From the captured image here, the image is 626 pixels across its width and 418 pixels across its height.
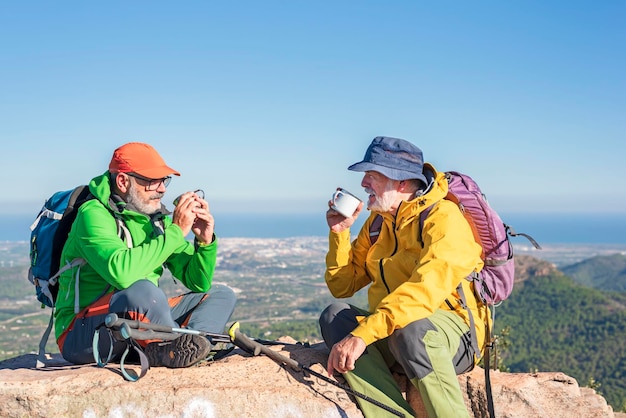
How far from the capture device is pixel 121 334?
14.3ft

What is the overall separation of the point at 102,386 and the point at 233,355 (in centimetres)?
112

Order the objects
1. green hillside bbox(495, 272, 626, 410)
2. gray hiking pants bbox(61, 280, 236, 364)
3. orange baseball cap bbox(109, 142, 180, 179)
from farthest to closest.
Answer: green hillside bbox(495, 272, 626, 410) → orange baseball cap bbox(109, 142, 180, 179) → gray hiking pants bbox(61, 280, 236, 364)

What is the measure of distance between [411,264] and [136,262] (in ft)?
6.77

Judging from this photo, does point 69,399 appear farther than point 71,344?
No

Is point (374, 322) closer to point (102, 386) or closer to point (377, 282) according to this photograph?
point (377, 282)

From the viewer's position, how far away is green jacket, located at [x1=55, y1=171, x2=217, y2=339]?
15.1 feet

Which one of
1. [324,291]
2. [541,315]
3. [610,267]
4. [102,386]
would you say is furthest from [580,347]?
[610,267]

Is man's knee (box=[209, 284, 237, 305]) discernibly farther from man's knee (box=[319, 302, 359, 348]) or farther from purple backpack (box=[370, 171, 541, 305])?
purple backpack (box=[370, 171, 541, 305])

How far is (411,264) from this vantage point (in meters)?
4.64

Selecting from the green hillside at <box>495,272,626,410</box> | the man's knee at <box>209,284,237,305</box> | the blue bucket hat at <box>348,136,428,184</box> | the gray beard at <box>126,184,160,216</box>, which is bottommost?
the green hillside at <box>495,272,626,410</box>

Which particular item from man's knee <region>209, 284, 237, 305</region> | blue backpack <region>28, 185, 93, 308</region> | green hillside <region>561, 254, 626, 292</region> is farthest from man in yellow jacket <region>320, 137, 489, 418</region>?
green hillside <region>561, 254, 626, 292</region>

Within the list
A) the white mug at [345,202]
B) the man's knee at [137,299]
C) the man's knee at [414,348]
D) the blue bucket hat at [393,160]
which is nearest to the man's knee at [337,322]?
the man's knee at [414,348]

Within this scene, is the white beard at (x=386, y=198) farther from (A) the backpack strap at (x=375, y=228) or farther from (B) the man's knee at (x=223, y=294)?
(B) the man's knee at (x=223, y=294)

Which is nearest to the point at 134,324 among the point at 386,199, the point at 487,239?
the point at 386,199
